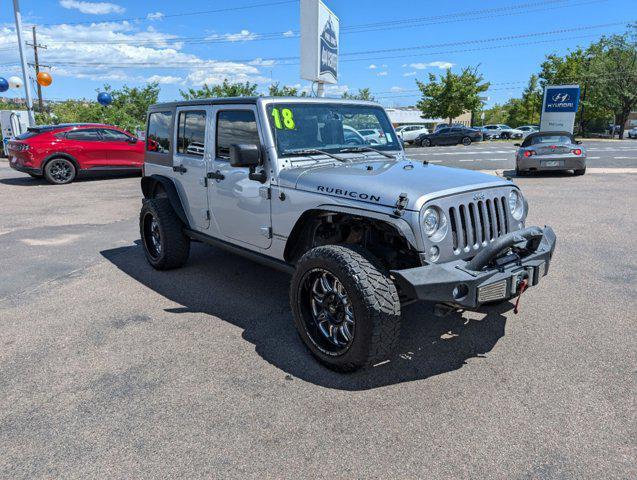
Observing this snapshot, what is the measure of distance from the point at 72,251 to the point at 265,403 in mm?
4881

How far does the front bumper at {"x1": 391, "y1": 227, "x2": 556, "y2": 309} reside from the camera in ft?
9.50

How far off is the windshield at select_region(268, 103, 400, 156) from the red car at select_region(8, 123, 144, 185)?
11.3m

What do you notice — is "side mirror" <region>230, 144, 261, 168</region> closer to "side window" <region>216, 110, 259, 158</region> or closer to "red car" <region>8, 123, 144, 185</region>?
"side window" <region>216, 110, 259, 158</region>

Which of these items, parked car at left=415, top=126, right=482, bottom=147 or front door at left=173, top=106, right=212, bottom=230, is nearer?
front door at left=173, top=106, right=212, bottom=230

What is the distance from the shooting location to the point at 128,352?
3.71 m

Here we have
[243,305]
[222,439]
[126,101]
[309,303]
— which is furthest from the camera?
[126,101]

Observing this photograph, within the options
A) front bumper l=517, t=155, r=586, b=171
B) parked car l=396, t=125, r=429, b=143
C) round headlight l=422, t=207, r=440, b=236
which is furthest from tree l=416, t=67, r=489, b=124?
round headlight l=422, t=207, r=440, b=236

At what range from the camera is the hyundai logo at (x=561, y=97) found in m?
23.3

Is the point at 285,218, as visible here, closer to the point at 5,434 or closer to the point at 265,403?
the point at 265,403

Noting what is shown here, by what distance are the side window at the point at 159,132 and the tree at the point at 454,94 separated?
40335mm

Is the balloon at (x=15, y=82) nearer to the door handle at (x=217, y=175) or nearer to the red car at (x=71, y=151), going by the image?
the red car at (x=71, y=151)

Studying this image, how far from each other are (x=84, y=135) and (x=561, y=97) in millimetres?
21096

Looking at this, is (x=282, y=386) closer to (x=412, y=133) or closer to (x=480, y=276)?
(x=480, y=276)

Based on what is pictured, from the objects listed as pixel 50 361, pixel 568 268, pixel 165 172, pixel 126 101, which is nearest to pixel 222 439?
pixel 50 361
